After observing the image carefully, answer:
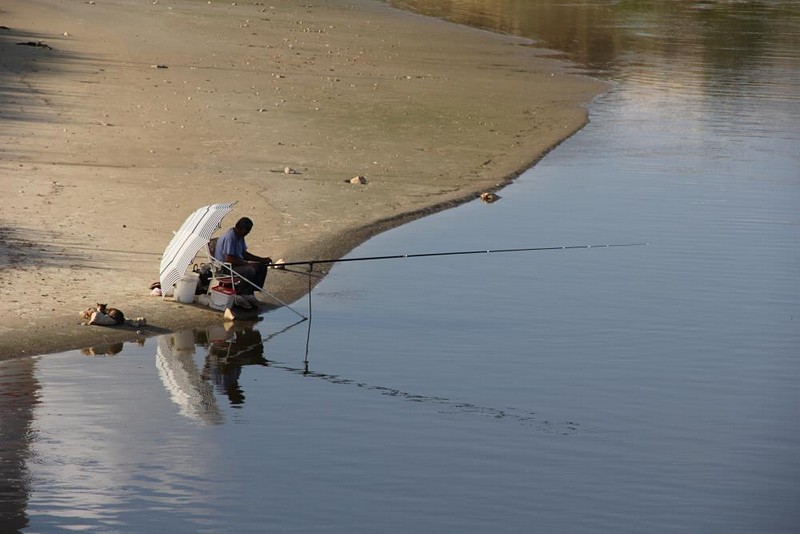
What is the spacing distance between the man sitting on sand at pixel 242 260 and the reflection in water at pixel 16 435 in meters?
2.59

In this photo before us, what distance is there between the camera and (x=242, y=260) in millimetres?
15516

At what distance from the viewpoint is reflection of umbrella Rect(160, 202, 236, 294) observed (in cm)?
1476

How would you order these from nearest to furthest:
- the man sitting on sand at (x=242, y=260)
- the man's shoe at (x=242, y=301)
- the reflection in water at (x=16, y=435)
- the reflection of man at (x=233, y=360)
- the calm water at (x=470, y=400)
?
the reflection in water at (x=16, y=435) → the calm water at (x=470, y=400) → the reflection of man at (x=233, y=360) → the man sitting on sand at (x=242, y=260) → the man's shoe at (x=242, y=301)

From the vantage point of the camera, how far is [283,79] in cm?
3388

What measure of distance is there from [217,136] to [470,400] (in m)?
13.6

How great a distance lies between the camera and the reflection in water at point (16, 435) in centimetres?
1062

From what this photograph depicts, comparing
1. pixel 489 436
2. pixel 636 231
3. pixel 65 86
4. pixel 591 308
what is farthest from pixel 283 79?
pixel 489 436

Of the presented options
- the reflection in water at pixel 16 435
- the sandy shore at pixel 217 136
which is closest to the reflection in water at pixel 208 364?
the sandy shore at pixel 217 136

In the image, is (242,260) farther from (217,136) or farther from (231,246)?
(217,136)

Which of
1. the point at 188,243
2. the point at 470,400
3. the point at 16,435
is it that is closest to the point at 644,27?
the point at 188,243

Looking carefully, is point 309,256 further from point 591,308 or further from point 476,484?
point 476,484

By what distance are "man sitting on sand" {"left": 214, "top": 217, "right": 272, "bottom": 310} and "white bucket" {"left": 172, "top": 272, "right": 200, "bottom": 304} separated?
34cm

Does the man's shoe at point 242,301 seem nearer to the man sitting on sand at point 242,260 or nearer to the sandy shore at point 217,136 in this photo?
the man sitting on sand at point 242,260

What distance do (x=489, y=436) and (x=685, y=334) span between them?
424cm
